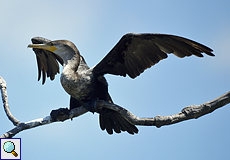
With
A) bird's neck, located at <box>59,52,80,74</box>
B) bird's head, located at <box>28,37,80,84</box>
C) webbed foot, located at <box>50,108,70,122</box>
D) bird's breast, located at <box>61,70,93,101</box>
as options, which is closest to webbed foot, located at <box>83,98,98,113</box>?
bird's breast, located at <box>61,70,93,101</box>

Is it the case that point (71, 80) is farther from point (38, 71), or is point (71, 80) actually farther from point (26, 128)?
point (38, 71)

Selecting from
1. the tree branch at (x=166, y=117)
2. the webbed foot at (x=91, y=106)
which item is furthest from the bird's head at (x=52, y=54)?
the tree branch at (x=166, y=117)

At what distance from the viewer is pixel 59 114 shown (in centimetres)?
501

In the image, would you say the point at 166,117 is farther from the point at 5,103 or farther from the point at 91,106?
the point at 5,103

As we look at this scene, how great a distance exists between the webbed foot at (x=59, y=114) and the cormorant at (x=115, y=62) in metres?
0.04

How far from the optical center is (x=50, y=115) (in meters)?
4.98

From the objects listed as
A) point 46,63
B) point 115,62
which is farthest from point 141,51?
point 46,63

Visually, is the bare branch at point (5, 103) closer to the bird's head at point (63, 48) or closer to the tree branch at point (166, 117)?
the tree branch at point (166, 117)

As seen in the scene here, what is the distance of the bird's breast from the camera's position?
5.13 meters

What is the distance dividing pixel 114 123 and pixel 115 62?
98cm

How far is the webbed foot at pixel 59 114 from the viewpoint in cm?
496

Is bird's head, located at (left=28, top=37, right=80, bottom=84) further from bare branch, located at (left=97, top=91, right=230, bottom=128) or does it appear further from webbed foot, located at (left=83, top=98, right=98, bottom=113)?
bare branch, located at (left=97, top=91, right=230, bottom=128)

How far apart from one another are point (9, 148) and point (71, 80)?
141 cm

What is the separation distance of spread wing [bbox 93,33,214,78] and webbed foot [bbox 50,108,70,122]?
0.74 meters
